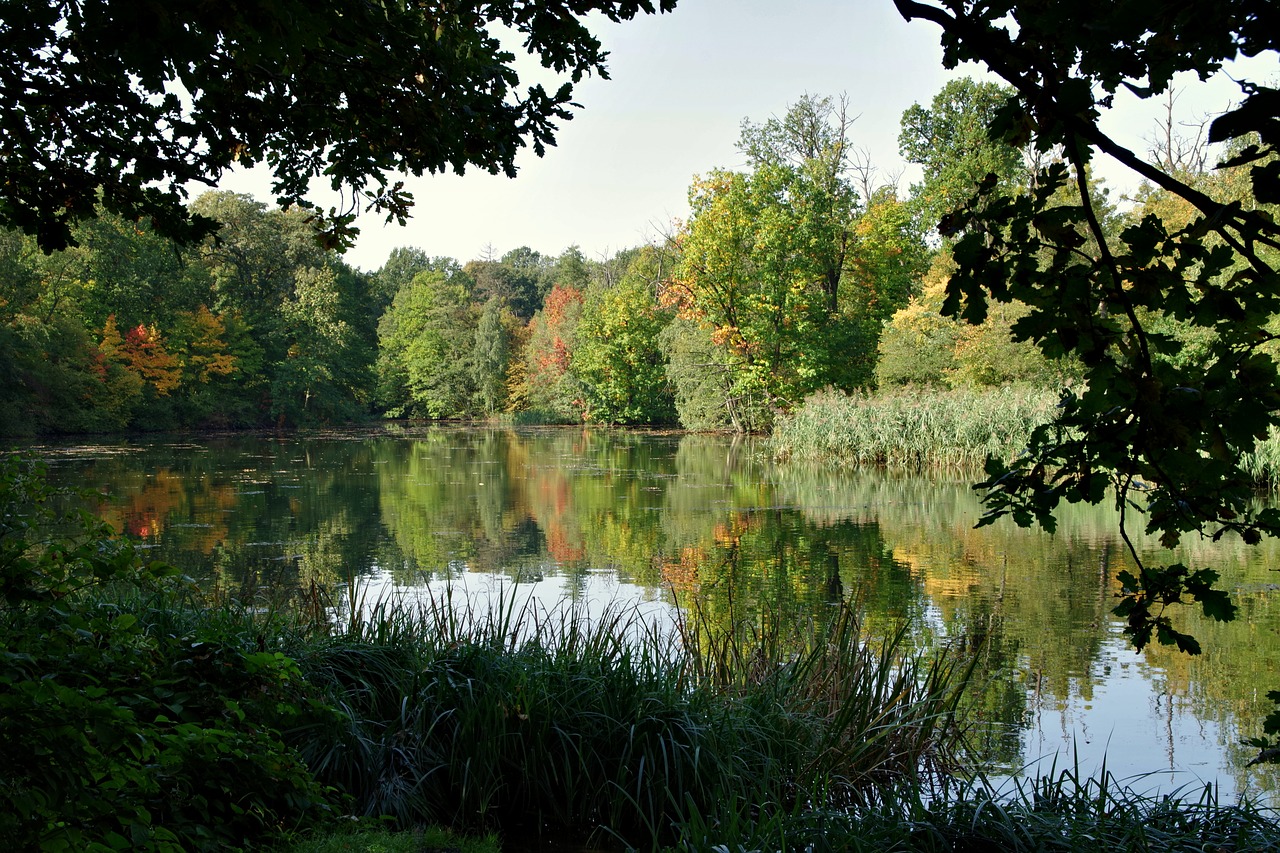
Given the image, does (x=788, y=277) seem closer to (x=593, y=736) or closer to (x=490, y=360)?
(x=490, y=360)

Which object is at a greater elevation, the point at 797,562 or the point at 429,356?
the point at 429,356

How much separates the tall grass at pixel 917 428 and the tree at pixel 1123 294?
16476mm

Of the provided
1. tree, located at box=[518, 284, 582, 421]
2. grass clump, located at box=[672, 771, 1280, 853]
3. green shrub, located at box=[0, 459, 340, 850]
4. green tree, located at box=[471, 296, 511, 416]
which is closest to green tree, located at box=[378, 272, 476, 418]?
green tree, located at box=[471, 296, 511, 416]

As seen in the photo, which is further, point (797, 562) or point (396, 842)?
point (797, 562)

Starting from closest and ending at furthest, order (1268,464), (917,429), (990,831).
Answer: (990,831) → (1268,464) → (917,429)

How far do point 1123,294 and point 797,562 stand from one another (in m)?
8.84

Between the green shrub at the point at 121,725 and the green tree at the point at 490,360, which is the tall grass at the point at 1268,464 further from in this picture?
the green tree at the point at 490,360

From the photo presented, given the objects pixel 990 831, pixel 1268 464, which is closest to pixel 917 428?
pixel 1268 464

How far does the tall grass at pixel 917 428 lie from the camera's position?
18656 millimetres

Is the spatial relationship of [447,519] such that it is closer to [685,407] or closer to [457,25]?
[457,25]

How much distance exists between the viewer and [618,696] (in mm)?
4324

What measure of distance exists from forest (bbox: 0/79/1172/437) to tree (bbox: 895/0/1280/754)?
2186 cm

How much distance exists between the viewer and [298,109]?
11.7 ft

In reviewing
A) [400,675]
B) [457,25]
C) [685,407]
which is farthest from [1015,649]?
[685,407]
